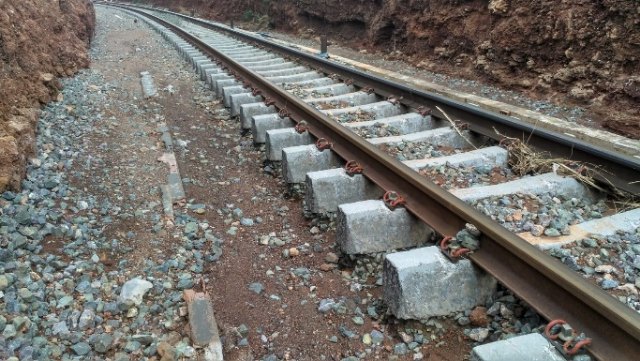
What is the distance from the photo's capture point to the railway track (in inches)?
87.9

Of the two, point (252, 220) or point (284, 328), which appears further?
point (252, 220)

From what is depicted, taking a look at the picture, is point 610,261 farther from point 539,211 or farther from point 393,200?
point 393,200

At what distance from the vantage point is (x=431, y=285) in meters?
2.53

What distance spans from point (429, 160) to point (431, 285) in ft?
5.88

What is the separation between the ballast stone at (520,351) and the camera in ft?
6.58

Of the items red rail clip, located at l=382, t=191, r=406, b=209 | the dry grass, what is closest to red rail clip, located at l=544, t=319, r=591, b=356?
red rail clip, located at l=382, t=191, r=406, b=209

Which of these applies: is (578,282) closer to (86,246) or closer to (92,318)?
(92,318)

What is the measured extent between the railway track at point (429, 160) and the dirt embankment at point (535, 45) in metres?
2.00

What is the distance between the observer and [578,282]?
7.22ft

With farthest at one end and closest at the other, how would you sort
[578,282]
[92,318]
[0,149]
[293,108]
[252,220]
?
[293,108] < [252,220] < [0,149] < [92,318] < [578,282]

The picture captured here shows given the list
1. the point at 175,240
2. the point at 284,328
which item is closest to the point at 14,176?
the point at 175,240

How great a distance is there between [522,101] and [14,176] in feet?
20.2

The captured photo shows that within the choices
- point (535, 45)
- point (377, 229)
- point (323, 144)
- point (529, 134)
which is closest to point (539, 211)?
point (377, 229)

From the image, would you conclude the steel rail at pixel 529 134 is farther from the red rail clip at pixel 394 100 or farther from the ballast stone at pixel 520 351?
the ballast stone at pixel 520 351
